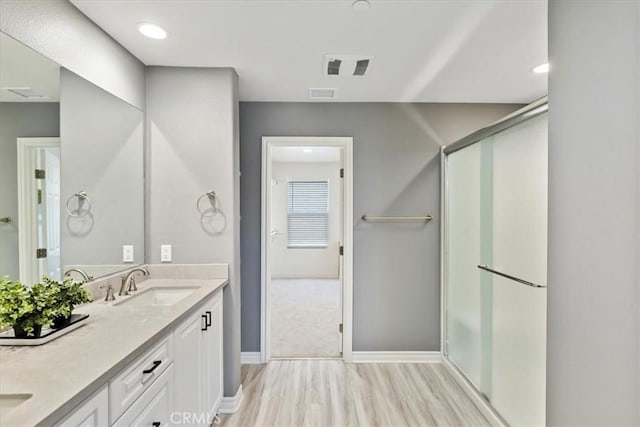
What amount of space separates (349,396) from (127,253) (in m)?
1.94

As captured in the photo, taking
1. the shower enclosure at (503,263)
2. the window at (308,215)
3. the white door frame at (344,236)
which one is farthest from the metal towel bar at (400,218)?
the window at (308,215)

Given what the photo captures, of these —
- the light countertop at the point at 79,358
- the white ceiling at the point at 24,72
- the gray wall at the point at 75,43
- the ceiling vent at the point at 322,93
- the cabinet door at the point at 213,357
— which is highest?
the ceiling vent at the point at 322,93

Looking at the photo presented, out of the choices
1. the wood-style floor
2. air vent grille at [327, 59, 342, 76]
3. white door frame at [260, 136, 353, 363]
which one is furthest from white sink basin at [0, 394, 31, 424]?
air vent grille at [327, 59, 342, 76]

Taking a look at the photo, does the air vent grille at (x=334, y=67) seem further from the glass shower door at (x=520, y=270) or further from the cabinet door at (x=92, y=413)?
the cabinet door at (x=92, y=413)

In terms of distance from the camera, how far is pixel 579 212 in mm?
924

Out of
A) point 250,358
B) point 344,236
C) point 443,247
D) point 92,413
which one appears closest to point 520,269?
point 443,247

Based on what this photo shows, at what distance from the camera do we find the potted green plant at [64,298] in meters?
1.28

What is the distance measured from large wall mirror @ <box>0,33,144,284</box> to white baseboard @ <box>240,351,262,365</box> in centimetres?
140

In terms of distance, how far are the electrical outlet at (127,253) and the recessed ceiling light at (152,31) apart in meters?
1.33

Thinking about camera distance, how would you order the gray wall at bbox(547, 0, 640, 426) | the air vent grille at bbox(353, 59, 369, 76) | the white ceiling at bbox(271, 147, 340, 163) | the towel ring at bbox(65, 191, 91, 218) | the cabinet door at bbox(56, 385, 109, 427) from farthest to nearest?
the white ceiling at bbox(271, 147, 340, 163)
the air vent grille at bbox(353, 59, 369, 76)
the towel ring at bbox(65, 191, 91, 218)
the cabinet door at bbox(56, 385, 109, 427)
the gray wall at bbox(547, 0, 640, 426)

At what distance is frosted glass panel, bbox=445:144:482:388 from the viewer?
2.36 meters

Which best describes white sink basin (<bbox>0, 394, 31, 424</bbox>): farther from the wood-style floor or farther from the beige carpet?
the beige carpet

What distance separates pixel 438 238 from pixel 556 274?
6.56ft

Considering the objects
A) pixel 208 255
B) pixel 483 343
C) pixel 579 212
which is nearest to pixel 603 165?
pixel 579 212
